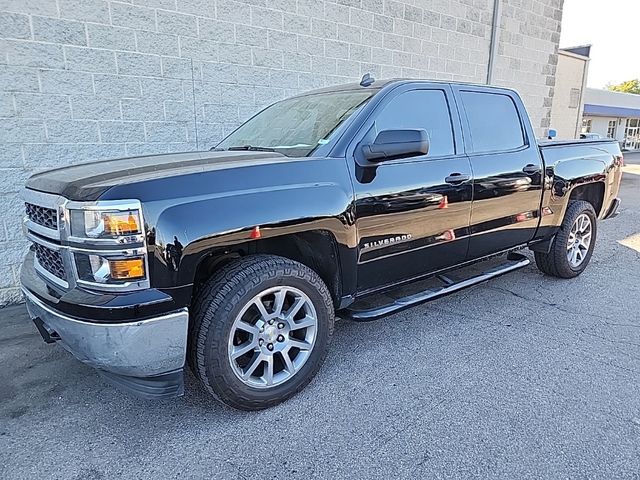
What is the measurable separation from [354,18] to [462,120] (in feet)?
12.6

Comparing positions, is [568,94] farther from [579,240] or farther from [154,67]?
[154,67]

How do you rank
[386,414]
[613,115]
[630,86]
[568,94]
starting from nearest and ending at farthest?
1. [386,414]
2. [568,94]
3. [613,115]
4. [630,86]

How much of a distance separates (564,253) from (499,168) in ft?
5.25

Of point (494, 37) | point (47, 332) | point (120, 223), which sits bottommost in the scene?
point (47, 332)

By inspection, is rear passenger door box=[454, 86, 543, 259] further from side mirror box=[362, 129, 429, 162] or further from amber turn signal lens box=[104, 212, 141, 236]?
amber turn signal lens box=[104, 212, 141, 236]

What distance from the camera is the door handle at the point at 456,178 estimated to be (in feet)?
11.6

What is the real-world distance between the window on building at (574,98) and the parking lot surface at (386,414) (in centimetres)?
1330

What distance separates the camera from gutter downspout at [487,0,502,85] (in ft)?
30.4

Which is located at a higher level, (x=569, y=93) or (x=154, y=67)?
(x=569, y=93)

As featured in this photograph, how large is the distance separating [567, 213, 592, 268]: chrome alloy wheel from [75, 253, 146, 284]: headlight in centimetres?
444

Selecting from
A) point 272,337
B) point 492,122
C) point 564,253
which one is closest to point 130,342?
point 272,337

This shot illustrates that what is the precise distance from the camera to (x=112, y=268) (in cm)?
224

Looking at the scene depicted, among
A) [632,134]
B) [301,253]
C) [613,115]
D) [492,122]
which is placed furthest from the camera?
[632,134]

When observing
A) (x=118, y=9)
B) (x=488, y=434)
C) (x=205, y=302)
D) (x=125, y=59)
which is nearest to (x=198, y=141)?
(x=125, y=59)
